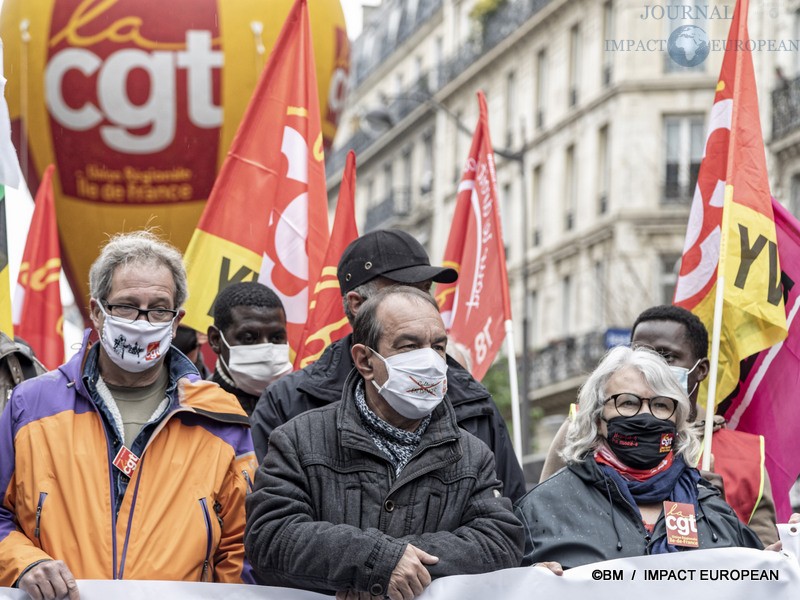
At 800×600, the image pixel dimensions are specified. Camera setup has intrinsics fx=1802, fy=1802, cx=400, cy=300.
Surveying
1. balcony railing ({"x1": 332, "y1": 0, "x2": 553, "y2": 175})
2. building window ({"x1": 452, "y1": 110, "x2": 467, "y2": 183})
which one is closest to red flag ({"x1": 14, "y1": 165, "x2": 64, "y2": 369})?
balcony railing ({"x1": 332, "y1": 0, "x2": 553, "y2": 175})

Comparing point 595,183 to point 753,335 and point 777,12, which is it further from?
point 753,335

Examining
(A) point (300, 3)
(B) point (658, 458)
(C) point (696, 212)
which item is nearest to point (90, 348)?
(B) point (658, 458)

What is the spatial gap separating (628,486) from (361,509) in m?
1.08

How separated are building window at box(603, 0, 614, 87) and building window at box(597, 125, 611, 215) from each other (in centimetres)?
117

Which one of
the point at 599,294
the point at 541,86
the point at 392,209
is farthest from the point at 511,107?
the point at 392,209

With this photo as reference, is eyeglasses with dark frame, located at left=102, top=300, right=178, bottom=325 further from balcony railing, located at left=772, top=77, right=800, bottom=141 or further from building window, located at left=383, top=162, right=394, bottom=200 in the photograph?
building window, located at left=383, top=162, right=394, bottom=200

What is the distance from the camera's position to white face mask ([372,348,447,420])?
5289 mm

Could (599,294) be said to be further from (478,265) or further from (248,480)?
(248,480)

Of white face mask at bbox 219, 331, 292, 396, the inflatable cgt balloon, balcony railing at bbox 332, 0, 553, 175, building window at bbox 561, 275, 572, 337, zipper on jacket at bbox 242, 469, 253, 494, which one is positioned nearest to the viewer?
zipper on jacket at bbox 242, 469, 253, 494

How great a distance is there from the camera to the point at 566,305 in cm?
4359

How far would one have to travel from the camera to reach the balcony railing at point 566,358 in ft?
132

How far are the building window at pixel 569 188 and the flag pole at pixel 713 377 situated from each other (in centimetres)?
3493

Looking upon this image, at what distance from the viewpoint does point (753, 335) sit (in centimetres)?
809

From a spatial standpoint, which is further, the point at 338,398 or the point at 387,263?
the point at 387,263
